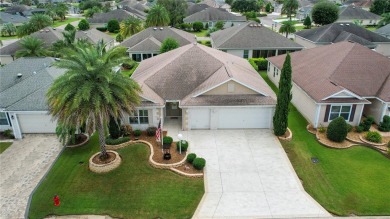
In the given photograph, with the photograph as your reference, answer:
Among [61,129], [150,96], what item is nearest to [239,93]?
[150,96]

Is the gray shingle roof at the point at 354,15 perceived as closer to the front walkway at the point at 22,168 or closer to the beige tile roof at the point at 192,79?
the beige tile roof at the point at 192,79

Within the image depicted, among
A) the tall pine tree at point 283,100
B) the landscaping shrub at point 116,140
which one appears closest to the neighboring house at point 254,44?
the tall pine tree at point 283,100

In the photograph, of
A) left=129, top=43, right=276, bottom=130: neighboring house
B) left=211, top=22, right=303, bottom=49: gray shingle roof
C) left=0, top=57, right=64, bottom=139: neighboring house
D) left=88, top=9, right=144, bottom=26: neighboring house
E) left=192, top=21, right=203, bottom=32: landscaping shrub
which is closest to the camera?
left=0, top=57, right=64, bottom=139: neighboring house

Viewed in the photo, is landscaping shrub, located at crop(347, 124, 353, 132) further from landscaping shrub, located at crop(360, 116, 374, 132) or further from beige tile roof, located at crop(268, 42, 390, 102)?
beige tile roof, located at crop(268, 42, 390, 102)

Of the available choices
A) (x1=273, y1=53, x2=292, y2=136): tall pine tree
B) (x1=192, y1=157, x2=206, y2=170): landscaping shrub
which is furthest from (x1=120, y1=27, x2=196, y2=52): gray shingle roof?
(x1=192, y1=157, x2=206, y2=170): landscaping shrub

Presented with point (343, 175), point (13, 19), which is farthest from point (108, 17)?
point (343, 175)
